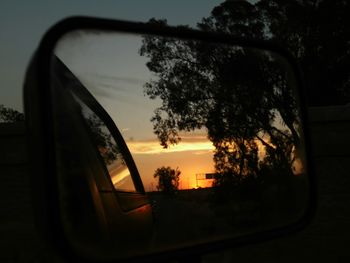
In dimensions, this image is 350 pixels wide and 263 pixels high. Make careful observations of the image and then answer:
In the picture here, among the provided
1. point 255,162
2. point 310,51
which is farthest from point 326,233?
point 310,51

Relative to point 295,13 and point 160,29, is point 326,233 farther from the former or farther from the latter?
point 295,13

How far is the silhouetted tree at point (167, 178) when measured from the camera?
1.67m

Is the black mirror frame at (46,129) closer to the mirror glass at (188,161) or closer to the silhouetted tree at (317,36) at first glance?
the mirror glass at (188,161)

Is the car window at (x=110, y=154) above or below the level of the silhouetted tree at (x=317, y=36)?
below

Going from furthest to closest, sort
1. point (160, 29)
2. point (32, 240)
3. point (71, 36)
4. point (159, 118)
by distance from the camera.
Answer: point (32, 240) → point (159, 118) → point (160, 29) → point (71, 36)

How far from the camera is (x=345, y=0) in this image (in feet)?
79.7

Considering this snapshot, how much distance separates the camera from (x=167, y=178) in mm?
1698

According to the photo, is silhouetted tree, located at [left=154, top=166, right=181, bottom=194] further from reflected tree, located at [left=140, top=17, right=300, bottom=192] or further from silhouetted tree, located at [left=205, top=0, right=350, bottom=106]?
silhouetted tree, located at [left=205, top=0, right=350, bottom=106]

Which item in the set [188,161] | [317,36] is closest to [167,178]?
[188,161]

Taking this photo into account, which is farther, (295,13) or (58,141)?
(295,13)

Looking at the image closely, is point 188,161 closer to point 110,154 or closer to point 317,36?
point 110,154

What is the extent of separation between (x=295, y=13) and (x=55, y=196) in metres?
24.6

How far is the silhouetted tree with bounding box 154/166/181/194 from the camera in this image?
1667mm

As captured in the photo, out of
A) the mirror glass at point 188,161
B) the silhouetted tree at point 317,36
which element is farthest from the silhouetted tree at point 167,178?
the silhouetted tree at point 317,36
